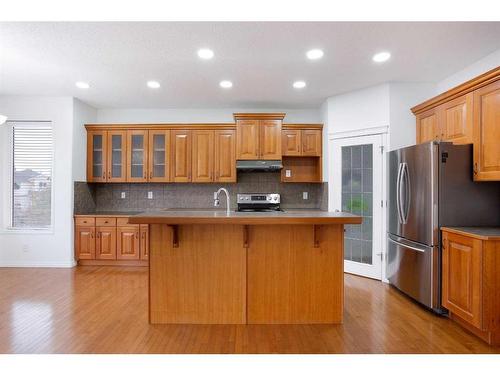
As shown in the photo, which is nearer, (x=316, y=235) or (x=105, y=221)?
(x=316, y=235)

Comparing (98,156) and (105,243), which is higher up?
(98,156)

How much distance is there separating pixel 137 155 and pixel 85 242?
5.32 ft

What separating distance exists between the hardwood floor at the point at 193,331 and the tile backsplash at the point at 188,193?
80.2 inches

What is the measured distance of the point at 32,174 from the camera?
4996 millimetres

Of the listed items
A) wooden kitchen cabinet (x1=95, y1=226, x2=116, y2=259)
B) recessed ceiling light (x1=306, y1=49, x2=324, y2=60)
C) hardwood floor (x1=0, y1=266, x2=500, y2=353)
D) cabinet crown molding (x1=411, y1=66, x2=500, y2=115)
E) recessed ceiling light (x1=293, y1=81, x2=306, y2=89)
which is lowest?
hardwood floor (x1=0, y1=266, x2=500, y2=353)

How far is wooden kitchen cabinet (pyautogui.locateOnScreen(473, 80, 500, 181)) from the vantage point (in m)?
2.76

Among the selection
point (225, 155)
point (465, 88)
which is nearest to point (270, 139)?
point (225, 155)

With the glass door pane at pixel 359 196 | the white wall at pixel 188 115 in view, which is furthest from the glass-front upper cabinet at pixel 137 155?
the glass door pane at pixel 359 196

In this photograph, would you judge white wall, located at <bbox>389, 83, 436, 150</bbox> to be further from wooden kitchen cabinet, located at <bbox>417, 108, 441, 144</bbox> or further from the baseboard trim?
the baseboard trim

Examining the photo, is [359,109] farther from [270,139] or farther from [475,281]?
[475,281]

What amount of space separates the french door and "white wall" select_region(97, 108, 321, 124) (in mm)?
989

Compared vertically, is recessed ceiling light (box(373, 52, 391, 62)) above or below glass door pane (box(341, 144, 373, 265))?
above

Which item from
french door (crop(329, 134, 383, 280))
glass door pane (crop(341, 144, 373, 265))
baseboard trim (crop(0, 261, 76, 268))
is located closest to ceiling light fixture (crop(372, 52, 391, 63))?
french door (crop(329, 134, 383, 280))
